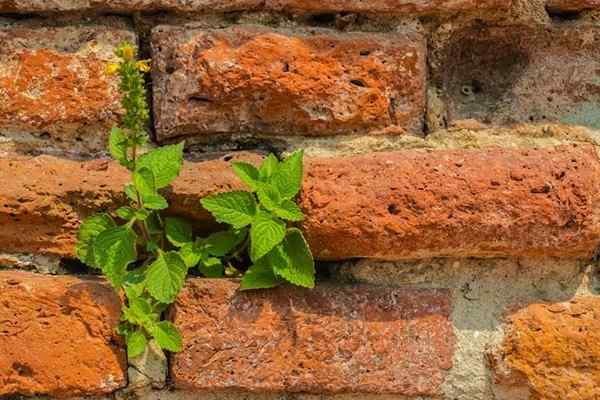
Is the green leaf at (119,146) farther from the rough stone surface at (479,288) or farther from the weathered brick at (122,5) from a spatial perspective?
the rough stone surface at (479,288)

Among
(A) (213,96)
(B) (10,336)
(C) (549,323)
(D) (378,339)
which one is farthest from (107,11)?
(C) (549,323)

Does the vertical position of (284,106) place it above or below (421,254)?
above

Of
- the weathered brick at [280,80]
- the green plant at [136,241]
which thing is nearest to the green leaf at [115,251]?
the green plant at [136,241]

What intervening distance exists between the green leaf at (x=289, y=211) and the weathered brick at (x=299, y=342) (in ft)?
0.30

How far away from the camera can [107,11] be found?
3.34ft

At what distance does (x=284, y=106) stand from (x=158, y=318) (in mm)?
273

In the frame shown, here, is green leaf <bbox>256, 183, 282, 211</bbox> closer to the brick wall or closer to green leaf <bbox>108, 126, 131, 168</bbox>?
the brick wall

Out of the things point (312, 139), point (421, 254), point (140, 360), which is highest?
point (312, 139)

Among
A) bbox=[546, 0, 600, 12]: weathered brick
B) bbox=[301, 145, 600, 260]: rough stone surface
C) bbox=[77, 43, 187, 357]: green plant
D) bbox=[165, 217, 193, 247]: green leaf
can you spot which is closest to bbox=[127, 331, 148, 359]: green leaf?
bbox=[77, 43, 187, 357]: green plant

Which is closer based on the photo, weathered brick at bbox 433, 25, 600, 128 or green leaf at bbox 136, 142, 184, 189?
green leaf at bbox 136, 142, 184, 189

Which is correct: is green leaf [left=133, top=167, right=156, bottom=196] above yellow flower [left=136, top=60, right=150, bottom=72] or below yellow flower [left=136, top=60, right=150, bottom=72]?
below

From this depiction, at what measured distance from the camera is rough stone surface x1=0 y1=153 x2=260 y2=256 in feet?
3.26

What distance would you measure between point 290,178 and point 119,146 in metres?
0.18

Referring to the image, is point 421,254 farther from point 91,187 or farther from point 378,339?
point 91,187
